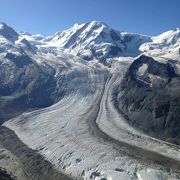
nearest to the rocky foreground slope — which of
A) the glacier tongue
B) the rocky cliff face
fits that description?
the rocky cliff face

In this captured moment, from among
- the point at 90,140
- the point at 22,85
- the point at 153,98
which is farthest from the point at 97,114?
the point at 22,85

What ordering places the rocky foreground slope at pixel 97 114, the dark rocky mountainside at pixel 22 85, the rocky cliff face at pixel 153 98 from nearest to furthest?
1. the rocky foreground slope at pixel 97 114
2. the rocky cliff face at pixel 153 98
3. the dark rocky mountainside at pixel 22 85

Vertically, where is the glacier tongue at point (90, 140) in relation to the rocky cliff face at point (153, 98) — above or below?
below

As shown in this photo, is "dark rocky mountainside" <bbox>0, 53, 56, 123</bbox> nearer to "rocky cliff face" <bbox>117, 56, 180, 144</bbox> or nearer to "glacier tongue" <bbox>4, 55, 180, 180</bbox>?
"glacier tongue" <bbox>4, 55, 180, 180</bbox>

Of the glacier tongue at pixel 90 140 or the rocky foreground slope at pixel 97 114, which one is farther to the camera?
the rocky foreground slope at pixel 97 114

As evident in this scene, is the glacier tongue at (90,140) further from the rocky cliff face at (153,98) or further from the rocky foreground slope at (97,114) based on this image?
the rocky cliff face at (153,98)

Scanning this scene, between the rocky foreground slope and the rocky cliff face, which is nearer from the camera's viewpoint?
the rocky foreground slope

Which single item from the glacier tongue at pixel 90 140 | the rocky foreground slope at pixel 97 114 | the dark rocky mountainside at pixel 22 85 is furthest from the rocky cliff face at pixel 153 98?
the dark rocky mountainside at pixel 22 85

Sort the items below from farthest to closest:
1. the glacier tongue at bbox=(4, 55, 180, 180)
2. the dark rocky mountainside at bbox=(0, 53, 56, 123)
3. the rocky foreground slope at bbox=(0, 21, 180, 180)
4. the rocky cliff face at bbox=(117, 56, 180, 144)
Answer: the dark rocky mountainside at bbox=(0, 53, 56, 123) < the rocky cliff face at bbox=(117, 56, 180, 144) < the rocky foreground slope at bbox=(0, 21, 180, 180) < the glacier tongue at bbox=(4, 55, 180, 180)
